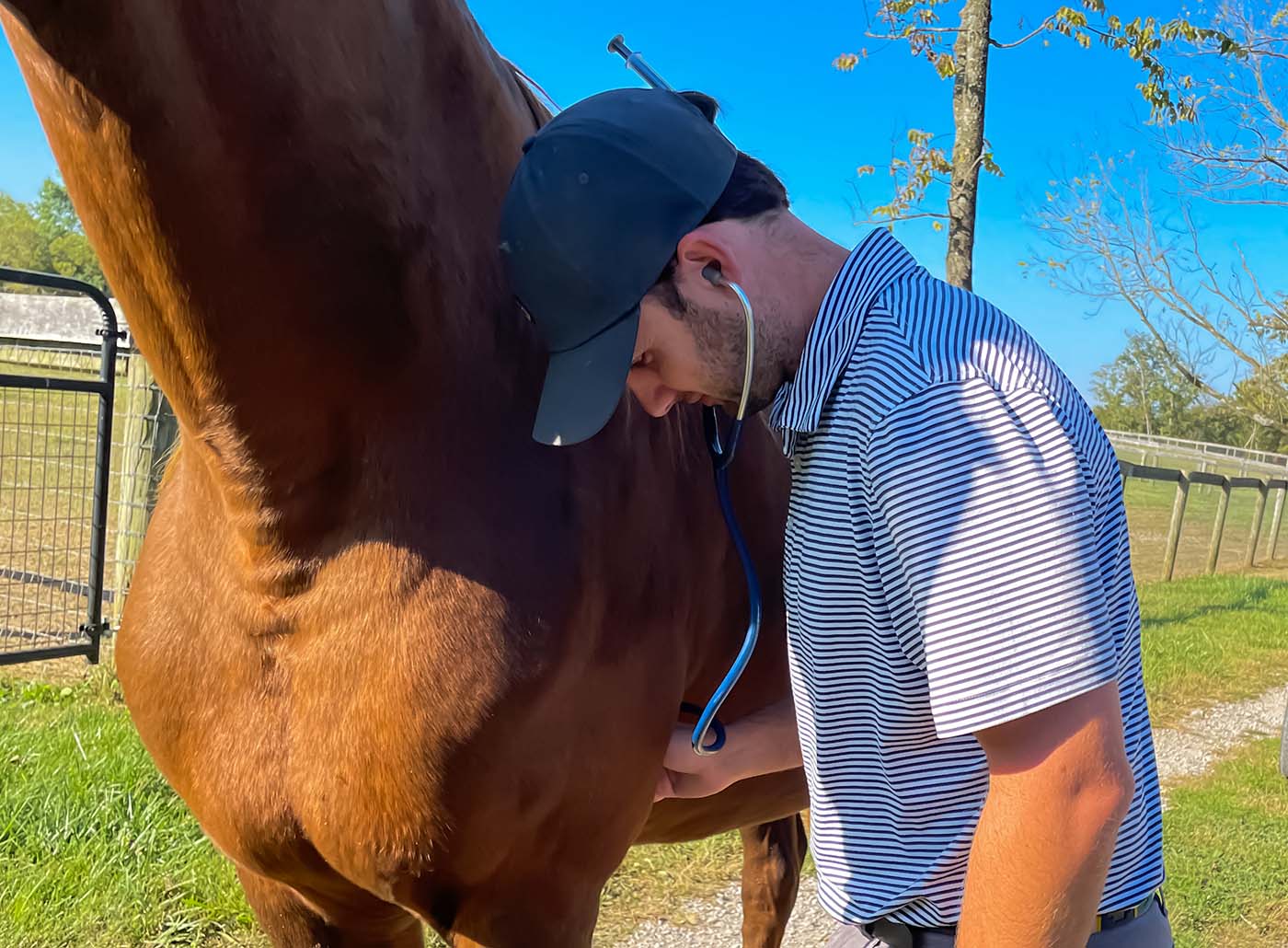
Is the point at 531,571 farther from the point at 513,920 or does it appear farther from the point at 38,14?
the point at 38,14

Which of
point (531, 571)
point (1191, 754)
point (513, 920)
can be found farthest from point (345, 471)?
point (1191, 754)

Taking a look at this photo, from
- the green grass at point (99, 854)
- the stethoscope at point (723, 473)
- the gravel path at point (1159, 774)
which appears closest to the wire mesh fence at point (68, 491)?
the green grass at point (99, 854)

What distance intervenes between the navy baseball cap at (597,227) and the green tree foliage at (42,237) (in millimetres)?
56494

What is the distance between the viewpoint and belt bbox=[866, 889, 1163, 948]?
133 centimetres

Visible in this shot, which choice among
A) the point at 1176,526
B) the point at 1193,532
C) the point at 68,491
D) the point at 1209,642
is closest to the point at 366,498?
the point at 68,491

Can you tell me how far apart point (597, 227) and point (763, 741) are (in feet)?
3.03

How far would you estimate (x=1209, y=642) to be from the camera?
25.9 ft

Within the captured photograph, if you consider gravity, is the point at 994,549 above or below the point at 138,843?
above

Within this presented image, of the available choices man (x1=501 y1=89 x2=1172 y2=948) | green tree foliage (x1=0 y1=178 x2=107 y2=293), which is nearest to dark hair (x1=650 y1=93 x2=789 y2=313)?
man (x1=501 y1=89 x2=1172 y2=948)

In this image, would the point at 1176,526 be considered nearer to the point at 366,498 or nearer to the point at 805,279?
the point at 805,279

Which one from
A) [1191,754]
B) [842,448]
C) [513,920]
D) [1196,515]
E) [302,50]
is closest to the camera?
[842,448]

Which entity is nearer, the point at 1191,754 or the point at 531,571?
the point at 531,571

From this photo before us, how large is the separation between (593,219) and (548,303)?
0.40ft

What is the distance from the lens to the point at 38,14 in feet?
3.51
